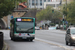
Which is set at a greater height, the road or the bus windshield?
the bus windshield

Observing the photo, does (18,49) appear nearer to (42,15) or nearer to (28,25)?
(28,25)

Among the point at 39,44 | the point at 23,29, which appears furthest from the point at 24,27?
the point at 39,44

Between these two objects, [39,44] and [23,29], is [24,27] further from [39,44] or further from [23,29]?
[39,44]

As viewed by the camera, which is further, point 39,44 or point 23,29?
point 23,29

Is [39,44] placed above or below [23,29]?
below

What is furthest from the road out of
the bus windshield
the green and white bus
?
the bus windshield

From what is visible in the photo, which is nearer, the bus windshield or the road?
the road

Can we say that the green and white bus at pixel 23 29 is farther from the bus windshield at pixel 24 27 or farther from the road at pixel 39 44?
the road at pixel 39 44

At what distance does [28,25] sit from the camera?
27.3 metres

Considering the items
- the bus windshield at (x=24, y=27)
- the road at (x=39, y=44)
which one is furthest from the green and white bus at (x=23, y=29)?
the road at (x=39, y=44)

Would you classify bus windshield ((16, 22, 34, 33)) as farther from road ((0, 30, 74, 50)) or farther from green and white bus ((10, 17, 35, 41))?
road ((0, 30, 74, 50))

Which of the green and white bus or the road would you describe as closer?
the road

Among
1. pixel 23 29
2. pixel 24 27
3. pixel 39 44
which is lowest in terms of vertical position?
pixel 39 44

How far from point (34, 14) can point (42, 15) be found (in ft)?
71.3
